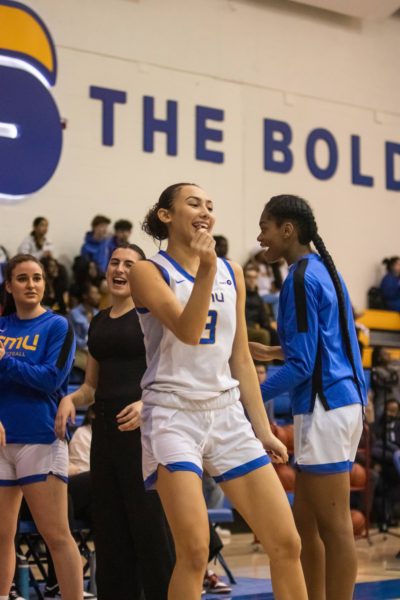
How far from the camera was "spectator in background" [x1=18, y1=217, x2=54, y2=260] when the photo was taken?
1262cm

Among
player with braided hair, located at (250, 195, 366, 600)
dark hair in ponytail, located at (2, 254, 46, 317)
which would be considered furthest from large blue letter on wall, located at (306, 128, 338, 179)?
player with braided hair, located at (250, 195, 366, 600)

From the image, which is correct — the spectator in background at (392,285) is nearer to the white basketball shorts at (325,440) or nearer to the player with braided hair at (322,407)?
the player with braided hair at (322,407)

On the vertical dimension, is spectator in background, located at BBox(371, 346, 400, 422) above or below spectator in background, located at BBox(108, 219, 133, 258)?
below

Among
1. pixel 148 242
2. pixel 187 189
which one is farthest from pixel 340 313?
pixel 148 242

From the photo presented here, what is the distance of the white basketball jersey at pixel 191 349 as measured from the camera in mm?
3527

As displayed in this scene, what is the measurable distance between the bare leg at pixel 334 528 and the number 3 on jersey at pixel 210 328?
879 mm

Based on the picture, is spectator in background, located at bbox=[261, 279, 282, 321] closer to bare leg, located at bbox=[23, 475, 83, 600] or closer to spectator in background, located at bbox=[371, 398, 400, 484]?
spectator in background, located at bbox=[371, 398, 400, 484]

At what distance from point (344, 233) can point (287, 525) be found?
13.2m

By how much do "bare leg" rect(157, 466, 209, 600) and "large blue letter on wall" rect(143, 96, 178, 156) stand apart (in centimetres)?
1132

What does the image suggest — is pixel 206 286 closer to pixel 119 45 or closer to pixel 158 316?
pixel 158 316

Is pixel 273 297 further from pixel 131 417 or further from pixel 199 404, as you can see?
pixel 199 404

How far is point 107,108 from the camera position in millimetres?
13977

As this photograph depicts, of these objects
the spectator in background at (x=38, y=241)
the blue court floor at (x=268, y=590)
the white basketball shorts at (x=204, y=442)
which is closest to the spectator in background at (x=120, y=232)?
the spectator in background at (x=38, y=241)

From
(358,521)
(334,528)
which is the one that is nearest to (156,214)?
(334,528)
